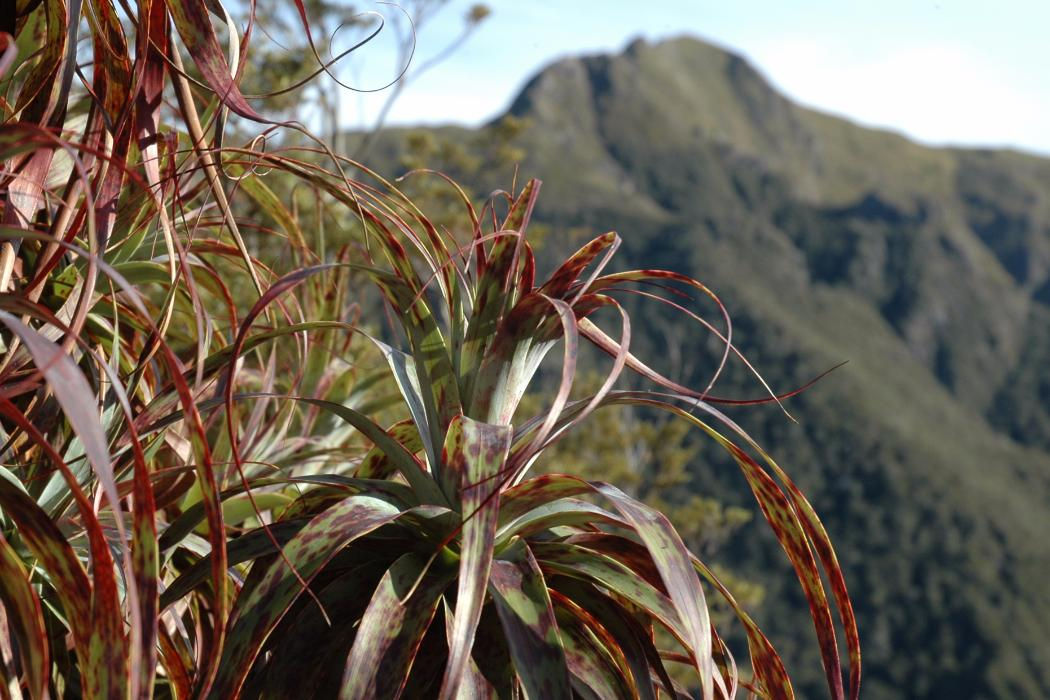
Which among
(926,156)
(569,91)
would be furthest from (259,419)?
(926,156)

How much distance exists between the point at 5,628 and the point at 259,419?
2.04ft

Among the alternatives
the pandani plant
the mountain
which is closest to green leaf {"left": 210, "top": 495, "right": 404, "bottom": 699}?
the pandani plant

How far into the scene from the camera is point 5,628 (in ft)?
3.22

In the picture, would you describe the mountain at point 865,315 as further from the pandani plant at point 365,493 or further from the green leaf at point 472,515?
the green leaf at point 472,515

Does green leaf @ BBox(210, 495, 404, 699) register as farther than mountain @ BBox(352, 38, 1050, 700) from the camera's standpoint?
No

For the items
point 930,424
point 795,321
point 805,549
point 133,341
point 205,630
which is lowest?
point 930,424

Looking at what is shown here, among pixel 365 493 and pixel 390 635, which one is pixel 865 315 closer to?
pixel 365 493

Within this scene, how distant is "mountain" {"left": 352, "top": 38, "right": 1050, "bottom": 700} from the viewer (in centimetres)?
5062

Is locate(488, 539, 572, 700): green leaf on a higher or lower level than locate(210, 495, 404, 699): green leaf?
lower

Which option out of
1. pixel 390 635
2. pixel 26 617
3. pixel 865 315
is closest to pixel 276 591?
pixel 390 635

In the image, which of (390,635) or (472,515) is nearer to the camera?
(472,515)

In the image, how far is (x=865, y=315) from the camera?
270ft

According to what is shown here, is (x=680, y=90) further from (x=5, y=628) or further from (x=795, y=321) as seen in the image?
(x=5, y=628)

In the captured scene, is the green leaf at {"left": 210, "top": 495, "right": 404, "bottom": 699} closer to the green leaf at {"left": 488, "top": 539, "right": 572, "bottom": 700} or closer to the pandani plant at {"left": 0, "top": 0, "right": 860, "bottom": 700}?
the pandani plant at {"left": 0, "top": 0, "right": 860, "bottom": 700}
